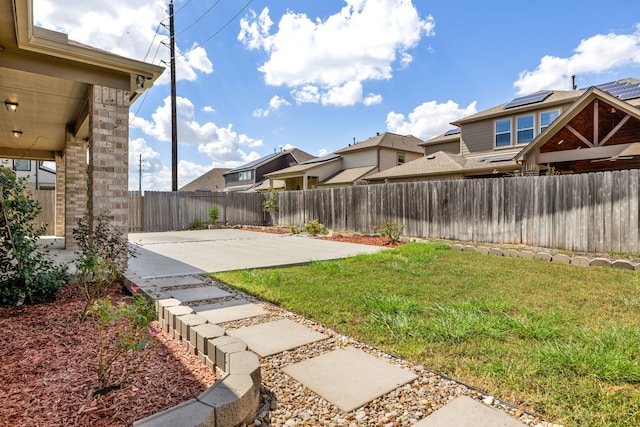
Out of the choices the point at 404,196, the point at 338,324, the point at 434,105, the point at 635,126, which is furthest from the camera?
the point at 434,105

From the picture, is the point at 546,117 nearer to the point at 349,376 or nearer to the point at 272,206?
the point at 272,206

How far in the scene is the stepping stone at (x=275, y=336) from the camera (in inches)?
104

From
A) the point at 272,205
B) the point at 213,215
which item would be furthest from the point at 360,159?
the point at 213,215

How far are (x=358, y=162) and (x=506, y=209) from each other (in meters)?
→ 14.4

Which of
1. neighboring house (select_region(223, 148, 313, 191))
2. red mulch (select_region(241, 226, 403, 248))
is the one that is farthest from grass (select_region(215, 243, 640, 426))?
neighboring house (select_region(223, 148, 313, 191))

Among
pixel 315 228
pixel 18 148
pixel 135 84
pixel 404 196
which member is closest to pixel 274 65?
pixel 315 228

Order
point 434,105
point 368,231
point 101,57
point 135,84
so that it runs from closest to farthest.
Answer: point 101,57, point 135,84, point 368,231, point 434,105

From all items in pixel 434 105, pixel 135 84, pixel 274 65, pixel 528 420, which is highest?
pixel 434 105

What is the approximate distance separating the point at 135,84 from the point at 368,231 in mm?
8182

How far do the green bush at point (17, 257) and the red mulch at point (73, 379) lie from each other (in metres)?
0.57

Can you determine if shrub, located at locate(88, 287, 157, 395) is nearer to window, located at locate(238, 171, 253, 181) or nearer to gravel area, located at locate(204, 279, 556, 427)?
gravel area, located at locate(204, 279, 556, 427)

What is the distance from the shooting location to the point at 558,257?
6.34m

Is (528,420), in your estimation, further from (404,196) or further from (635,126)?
(635,126)

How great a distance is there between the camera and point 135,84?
16.4 feet
